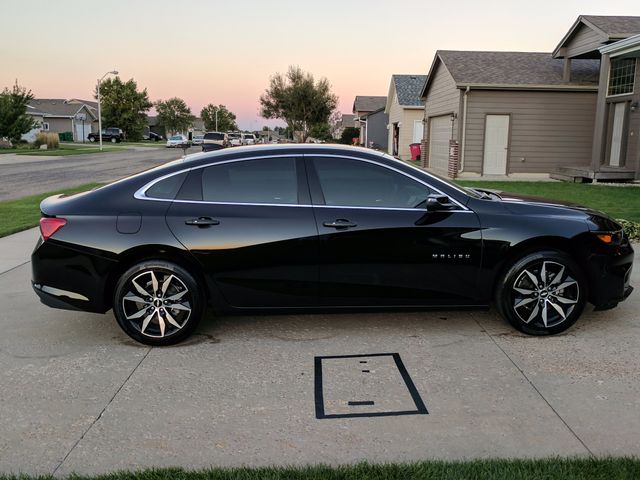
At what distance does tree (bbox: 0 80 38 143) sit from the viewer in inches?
1781

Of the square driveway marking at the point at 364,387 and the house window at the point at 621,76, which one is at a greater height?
the house window at the point at 621,76

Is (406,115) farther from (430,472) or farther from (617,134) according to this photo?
(430,472)

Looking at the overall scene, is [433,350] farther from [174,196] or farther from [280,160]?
[174,196]

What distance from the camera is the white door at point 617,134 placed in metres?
19.5

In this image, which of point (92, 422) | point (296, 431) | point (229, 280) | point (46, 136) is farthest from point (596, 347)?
point (46, 136)

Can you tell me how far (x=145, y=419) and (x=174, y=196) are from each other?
6.14 feet

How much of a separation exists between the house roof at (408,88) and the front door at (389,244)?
1271 inches

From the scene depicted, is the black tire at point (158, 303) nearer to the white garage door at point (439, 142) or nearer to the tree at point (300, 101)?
the white garage door at point (439, 142)

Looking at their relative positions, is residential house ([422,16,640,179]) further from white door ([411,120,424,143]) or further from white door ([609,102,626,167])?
white door ([411,120,424,143])

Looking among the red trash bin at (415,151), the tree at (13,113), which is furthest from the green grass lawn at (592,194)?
the tree at (13,113)

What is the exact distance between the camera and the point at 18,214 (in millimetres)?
11859

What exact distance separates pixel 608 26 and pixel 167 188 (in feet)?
65.3

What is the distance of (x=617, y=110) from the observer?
19703 millimetres

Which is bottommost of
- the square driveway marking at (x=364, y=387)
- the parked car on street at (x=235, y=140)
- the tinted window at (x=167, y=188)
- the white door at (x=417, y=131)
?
the square driveway marking at (x=364, y=387)
